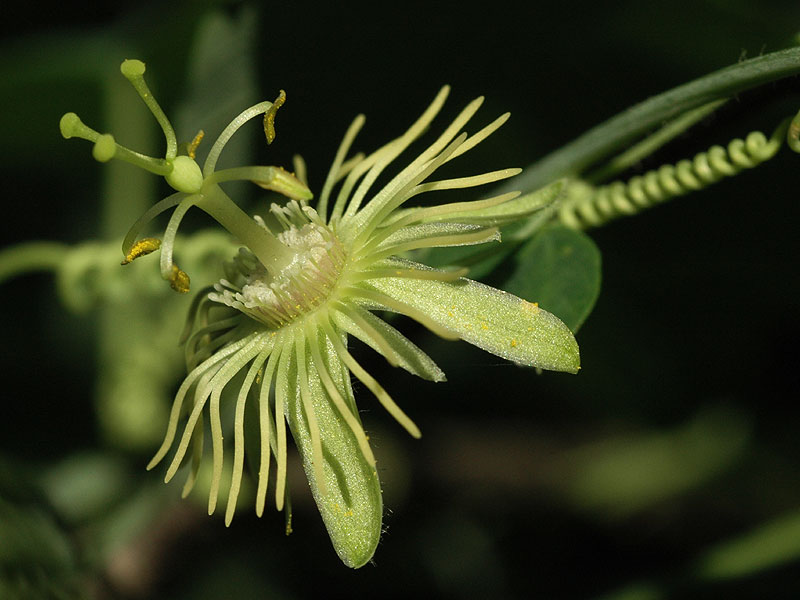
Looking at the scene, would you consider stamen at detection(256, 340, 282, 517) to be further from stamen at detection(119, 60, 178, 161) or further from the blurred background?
the blurred background

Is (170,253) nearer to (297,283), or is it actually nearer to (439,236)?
(297,283)

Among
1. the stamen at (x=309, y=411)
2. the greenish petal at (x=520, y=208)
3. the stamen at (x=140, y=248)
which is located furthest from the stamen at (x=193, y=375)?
the greenish petal at (x=520, y=208)

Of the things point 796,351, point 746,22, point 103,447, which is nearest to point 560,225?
point 746,22

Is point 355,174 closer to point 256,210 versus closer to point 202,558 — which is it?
point 256,210

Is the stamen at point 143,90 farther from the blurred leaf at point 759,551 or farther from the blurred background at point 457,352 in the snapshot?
the blurred leaf at point 759,551

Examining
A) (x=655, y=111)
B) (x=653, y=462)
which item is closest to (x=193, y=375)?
(x=655, y=111)

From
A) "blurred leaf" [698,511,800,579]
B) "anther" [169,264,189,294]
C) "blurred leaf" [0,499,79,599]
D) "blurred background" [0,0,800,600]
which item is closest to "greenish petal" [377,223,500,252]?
"anther" [169,264,189,294]
